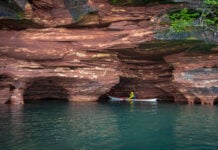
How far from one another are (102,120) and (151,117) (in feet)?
9.35

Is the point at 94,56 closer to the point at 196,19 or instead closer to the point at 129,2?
the point at 129,2

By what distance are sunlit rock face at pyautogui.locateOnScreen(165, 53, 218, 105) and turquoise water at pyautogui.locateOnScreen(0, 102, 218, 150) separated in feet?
25.2

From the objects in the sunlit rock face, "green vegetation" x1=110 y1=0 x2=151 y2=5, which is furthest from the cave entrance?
the sunlit rock face

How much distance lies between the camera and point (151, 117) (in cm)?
1727

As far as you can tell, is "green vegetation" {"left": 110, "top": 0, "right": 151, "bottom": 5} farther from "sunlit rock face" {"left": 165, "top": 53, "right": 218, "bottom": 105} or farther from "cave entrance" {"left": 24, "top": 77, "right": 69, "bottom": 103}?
"cave entrance" {"left": 24, "top": 77, "right": 69, "bottom": 103}

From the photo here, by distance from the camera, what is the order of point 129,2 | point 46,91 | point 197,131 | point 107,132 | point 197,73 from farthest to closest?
point 46,91 → point 197,73 → point 129,2 → point 197,131 → point 107,132

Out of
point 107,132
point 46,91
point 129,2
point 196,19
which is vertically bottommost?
point 107,132

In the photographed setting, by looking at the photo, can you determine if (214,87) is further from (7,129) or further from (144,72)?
(7,129)

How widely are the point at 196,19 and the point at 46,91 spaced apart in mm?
14843

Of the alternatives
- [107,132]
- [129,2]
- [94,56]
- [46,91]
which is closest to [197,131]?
[107,132]

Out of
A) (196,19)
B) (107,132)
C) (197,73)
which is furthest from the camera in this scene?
(197,73)

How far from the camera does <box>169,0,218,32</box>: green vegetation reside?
66.1 feet

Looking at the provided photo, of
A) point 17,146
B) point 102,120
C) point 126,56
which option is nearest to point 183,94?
point 126,56

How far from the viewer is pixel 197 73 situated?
24.6 metres
